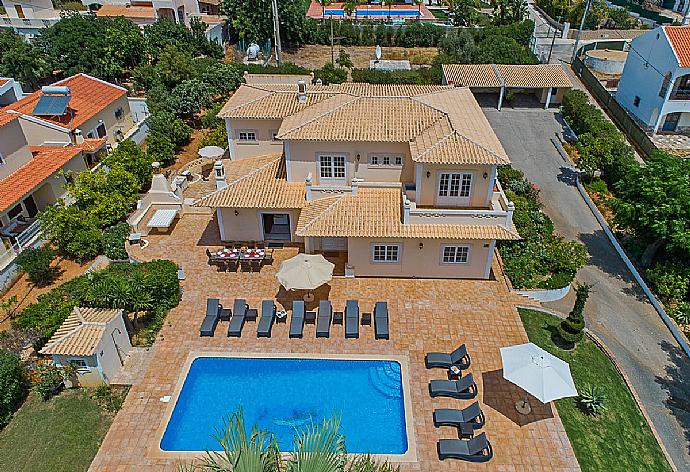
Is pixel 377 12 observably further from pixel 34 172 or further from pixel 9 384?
pixel 9 384

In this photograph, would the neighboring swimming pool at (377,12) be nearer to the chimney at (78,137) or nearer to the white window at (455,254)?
the chimney at (78,137)

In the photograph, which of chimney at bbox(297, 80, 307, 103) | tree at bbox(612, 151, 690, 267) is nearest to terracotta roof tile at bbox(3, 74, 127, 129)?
chimney at bbox(297, 80, 307, 103)

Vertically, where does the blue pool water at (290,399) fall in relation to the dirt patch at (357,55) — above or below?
below

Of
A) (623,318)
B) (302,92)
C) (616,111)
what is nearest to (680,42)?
(616,111)

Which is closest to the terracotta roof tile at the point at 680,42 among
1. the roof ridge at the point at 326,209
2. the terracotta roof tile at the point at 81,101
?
the roof ridge at the point at 326,209

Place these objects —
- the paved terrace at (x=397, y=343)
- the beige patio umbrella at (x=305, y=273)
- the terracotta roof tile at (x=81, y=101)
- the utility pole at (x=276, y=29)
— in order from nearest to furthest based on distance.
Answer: the paved terrace at (x=397, y=343), the beige patio umbrella at (x=305, y=273), the terracotta roof tile at (x=81, y=101), the utility pole at (x=276, y=29)

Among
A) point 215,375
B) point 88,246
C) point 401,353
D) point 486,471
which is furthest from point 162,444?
point 88,246

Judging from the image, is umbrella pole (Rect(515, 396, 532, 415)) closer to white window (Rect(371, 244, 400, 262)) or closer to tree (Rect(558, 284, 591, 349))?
tree (Rect(558, 284, 591, 349))
